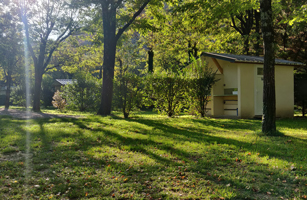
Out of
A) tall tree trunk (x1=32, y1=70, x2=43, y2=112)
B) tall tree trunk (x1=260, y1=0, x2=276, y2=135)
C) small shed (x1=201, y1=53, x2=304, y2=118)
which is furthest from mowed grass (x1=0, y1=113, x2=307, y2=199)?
tall tree trunk (x1=32, y1=70, x2=43, y2=112)

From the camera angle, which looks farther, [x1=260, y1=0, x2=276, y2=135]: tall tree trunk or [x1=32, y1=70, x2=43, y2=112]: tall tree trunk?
[x1=32, y1=70, x2=43, y2=112]: tall tree trunk

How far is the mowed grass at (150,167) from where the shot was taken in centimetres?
349

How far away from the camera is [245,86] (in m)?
13.9

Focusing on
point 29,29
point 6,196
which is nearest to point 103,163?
point 6,196

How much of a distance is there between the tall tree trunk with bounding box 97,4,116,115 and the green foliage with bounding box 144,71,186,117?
6.28 ft

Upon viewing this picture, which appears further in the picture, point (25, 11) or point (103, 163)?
point (25, 11)

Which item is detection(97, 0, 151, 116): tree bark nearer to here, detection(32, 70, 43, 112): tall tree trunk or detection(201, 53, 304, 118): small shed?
detection(201, 53, 304, 118): small shed

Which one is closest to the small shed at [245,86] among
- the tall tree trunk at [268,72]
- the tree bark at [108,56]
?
the tall tree trunk at [268,72]

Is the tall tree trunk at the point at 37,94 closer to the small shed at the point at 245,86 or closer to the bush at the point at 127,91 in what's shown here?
the bush at the point at 127,91

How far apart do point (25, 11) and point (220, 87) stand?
52.9 feet

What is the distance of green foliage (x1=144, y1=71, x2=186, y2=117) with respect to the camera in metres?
12.8

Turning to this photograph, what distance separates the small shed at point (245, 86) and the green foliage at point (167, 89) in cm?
315

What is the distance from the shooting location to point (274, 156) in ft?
17.6

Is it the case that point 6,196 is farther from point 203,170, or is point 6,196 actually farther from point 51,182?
point 203,170
